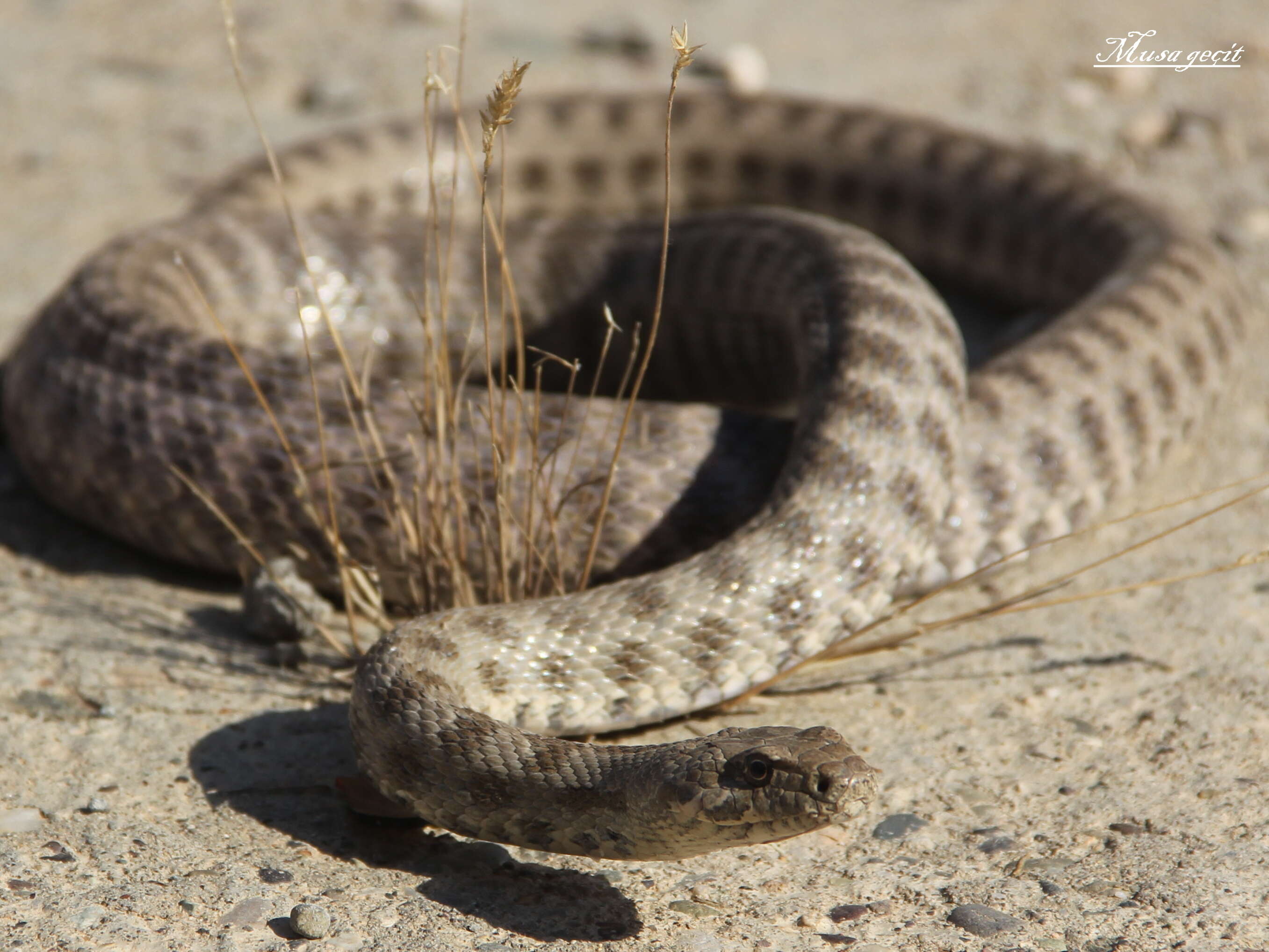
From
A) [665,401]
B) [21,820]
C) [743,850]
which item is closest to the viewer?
[21,820]

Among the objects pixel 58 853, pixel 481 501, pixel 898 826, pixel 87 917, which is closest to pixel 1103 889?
pixel 898 826

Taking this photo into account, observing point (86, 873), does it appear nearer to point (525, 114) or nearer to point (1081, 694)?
point (1081, 694)

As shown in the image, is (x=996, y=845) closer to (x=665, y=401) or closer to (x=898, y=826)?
(x=898, y=826)

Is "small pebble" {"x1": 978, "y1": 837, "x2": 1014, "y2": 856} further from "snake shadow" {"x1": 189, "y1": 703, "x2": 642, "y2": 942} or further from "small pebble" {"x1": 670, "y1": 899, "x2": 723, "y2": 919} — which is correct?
"snake shadow" {"x1": 189, "y1": 703, "x2": 642, "y2": 942}

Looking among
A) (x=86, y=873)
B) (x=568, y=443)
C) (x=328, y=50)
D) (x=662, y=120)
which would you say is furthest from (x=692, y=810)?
(x=328, y=50)

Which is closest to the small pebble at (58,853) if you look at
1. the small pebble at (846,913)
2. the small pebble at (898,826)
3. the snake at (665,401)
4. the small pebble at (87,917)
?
the small pebble at (87,917)

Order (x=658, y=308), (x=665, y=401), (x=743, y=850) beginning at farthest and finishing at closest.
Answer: (x=665, y=401) < (x=658, y=308) < (x=743, y=850)
